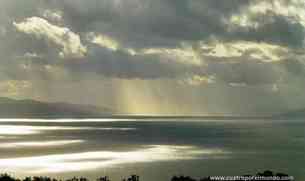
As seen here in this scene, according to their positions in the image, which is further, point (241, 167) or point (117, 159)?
point (117, 159)

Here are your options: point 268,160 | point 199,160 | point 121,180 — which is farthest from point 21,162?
point 268,160

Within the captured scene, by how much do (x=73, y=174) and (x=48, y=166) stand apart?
1060cm

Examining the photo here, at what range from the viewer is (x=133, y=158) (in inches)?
3044

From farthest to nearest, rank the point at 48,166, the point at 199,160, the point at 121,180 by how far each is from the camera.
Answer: the point at 199,160 → the point at 48,166 → the point at 121,180

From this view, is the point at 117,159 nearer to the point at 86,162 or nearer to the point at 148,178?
the point at 86,162

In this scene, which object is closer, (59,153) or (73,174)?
(73,174)

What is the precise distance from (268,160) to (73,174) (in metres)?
38.1

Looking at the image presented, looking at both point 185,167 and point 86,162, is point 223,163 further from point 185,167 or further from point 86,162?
point 86,162

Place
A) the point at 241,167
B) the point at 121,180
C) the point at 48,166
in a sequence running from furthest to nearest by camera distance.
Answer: the point at 241,167, the point at 48,166, the point at 121,180

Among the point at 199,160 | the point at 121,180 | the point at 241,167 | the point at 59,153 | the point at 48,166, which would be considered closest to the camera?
the point at 121,180

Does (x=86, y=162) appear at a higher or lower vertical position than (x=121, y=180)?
higher

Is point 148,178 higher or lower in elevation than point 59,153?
lower

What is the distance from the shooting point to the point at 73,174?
5666cm

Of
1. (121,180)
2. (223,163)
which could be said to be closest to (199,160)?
(223,163)
